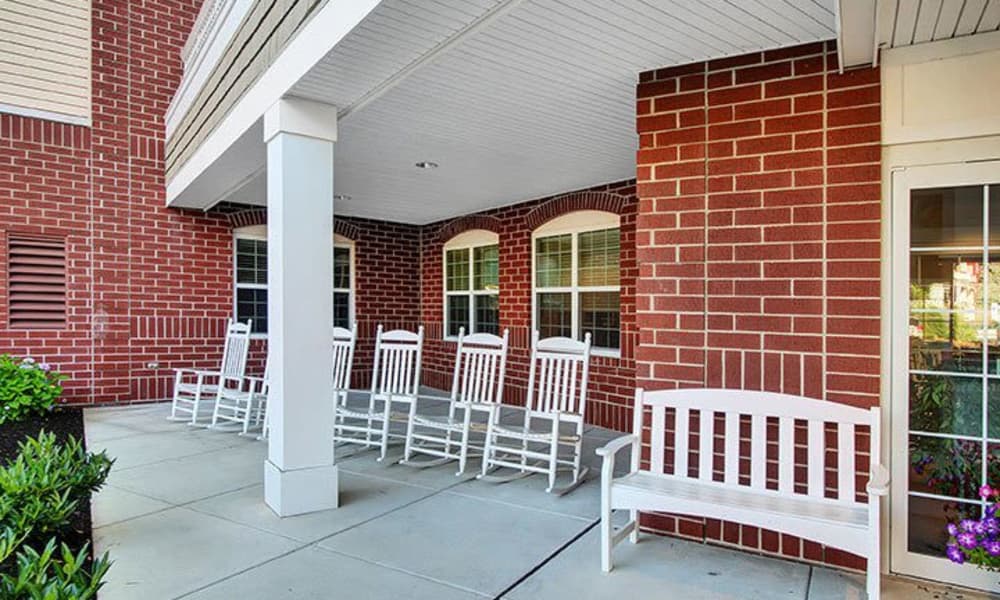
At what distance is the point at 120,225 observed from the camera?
6652 mm

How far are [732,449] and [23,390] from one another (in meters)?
6.18

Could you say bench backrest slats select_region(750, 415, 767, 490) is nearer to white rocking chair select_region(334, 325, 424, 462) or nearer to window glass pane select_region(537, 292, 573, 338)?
white rocking chair select_region(334, 325, 424, 462)

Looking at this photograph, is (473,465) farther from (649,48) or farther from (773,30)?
(773,30)

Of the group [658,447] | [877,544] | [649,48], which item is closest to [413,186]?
[649,48]

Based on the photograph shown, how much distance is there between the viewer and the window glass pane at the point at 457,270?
26.9ft

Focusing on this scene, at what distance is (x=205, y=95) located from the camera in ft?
16.5

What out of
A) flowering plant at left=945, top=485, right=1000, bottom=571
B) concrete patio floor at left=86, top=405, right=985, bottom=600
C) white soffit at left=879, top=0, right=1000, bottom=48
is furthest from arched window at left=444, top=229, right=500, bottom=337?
flowering plant at left=945, top=485, right=1000, bottom=571

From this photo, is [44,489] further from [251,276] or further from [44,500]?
[251,276]

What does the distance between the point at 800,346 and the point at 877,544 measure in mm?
918

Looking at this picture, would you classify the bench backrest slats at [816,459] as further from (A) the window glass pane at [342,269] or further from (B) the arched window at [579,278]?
(A) the window glass pane at [342,269]

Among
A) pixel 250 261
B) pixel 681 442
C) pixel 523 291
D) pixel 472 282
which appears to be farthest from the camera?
pixel 472 282

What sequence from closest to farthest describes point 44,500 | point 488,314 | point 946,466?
point 946,466, point 44,500, point 488,314

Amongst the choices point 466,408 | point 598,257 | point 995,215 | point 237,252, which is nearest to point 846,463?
point 995,215

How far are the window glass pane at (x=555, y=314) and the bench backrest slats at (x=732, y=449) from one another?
11.8ft
